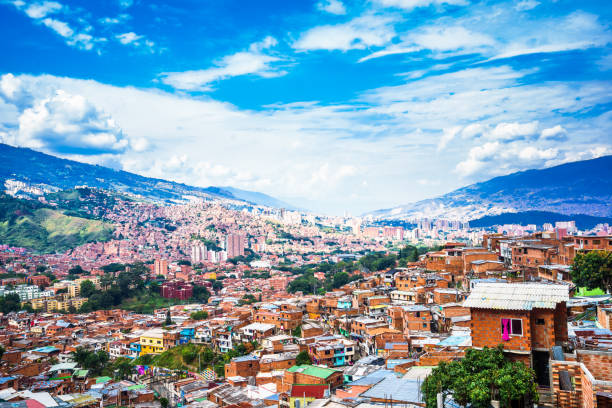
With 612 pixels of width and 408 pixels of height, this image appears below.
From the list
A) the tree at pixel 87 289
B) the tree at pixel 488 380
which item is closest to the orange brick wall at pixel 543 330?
the tree at pixel 488 380

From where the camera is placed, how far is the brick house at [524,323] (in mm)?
6395

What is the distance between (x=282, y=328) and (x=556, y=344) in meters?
17.8

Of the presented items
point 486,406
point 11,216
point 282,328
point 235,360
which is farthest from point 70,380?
point 11,216

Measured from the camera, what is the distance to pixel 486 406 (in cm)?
579

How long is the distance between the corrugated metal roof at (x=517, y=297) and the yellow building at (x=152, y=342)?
22040 mm

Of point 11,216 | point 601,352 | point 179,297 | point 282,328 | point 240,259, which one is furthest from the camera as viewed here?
point 11,216

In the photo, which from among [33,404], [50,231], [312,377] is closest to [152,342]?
[33,404]

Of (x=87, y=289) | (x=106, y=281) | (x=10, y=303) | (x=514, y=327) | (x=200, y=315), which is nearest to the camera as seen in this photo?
(x=514, y=327)

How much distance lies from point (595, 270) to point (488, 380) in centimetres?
1251

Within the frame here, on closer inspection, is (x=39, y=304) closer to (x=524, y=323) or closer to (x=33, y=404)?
(x=33, y=404)

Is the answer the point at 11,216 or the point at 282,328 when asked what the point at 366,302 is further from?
the point at 11,216

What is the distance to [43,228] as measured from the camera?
82812mm

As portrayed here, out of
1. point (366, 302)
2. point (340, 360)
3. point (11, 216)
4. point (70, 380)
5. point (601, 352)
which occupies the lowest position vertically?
point (70, 380)

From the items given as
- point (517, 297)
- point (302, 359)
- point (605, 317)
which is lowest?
point (302, 359)
